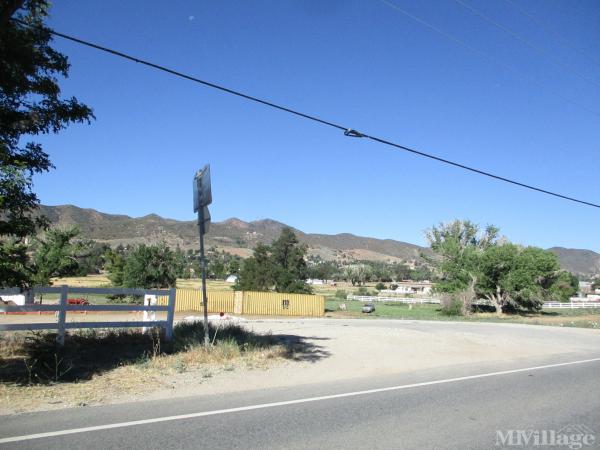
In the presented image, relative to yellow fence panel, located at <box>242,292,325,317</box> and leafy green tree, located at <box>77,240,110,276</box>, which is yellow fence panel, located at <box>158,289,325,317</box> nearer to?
yellow fence panel, located at <box>242,292,325,317</box>

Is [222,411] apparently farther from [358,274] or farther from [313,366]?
[358,274]

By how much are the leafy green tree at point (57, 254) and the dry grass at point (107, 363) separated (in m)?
20.4

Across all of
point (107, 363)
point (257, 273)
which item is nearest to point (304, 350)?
point (107, 363)

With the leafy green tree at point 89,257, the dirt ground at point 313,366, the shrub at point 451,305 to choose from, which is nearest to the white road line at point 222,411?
the dirt ground at point 313,366

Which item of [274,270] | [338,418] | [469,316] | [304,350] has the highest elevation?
[274,270]

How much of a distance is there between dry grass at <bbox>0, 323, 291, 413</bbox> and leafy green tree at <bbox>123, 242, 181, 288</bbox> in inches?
1213

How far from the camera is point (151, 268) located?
42.5 metres

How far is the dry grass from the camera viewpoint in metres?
7.50

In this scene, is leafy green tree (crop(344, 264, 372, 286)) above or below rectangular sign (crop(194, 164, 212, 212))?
above

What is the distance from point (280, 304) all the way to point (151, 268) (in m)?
11.0

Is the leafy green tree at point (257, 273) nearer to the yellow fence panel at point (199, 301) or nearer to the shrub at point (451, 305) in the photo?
the yellow fence panel at point (199, 301)

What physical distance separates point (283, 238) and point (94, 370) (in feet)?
164

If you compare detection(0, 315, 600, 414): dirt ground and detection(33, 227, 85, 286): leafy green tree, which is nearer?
detection(0, 315, 600, 414): dirt ground

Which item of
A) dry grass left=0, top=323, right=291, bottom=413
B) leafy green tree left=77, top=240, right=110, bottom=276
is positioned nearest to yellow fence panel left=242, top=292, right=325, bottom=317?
leafy green tree left=77, top=240, right=110, bottom=276
